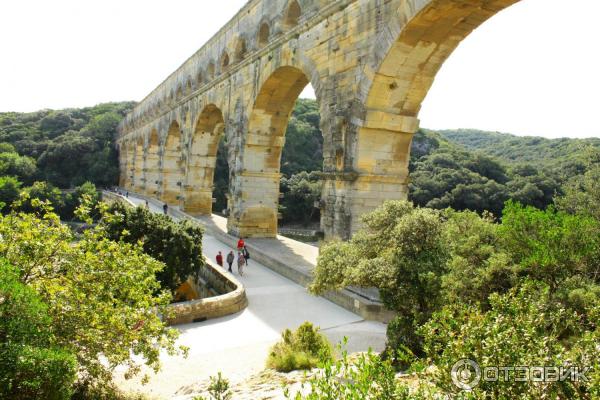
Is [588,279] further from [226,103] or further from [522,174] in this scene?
[522,174]

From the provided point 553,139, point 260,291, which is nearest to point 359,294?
point 260,291

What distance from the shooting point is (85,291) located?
15.6ft

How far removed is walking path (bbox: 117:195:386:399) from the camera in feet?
18.8

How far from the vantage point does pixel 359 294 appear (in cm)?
839

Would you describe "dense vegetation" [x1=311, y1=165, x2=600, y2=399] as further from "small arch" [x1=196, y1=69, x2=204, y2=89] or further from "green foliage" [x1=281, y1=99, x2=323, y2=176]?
"green foliage" [x1=281, y1=99, x2=323, y2=176]

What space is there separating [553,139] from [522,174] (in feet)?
61.5

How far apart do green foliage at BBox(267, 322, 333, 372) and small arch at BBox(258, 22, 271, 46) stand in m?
11.0

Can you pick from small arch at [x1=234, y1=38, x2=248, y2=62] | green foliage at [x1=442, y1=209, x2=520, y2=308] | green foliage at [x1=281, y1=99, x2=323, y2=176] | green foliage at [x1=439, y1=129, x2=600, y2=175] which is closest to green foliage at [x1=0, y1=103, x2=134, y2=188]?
green foliage at [x1=281, y1=99, x2=323, y2=176]

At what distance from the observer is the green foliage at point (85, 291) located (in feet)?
14.6

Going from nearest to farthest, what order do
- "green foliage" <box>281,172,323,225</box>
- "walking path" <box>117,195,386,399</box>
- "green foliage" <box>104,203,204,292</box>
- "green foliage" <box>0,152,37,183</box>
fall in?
"walking path" <box>117,195,386,399</box>
"green foliage" <box>104,203,204,292</box>
"green foliage" <box>281,172,323,225</box>
"green foliage" <box>0,152,37,183</box>

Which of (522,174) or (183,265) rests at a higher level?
(522,174)

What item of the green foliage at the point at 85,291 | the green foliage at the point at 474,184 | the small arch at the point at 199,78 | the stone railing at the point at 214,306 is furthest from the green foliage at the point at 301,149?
the green foliage at the point at 85,291

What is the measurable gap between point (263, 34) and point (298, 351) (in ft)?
38.4

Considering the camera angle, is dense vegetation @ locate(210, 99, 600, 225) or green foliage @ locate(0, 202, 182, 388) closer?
green foliage @ locate(0, 202, 182, 388)
